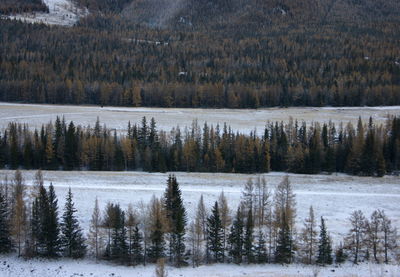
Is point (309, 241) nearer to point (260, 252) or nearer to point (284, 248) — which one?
point (284, 248)

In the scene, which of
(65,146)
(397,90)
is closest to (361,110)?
(397,90)

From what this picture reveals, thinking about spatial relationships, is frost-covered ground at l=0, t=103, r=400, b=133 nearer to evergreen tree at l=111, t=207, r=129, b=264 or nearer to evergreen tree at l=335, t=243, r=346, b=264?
evergreen tree at l=335, t=243, r=346, b=264

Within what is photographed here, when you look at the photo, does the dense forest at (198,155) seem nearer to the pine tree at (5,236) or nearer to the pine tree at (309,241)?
the pine tree at (5,236)

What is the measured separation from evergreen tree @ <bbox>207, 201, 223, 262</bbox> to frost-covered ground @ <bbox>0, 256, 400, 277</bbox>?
1509mm

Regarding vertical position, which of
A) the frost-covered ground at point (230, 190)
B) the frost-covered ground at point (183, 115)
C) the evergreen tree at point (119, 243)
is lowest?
the evergreen tree at point (119, 243)

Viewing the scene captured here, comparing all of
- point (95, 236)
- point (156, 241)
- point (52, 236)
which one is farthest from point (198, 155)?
point (52, 236)

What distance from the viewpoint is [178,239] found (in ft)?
131

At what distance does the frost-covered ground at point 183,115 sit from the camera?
100919mm

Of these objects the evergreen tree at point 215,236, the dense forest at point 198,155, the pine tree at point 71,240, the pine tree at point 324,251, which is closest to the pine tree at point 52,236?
the pine tree at point 71,240

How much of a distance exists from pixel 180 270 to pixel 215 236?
4487 millimetres

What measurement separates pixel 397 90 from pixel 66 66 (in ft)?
378

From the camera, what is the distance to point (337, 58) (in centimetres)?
18812

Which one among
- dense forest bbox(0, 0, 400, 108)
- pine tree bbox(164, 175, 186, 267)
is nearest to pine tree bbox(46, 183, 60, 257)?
pine tree bbox(164, 175, 186, 267)

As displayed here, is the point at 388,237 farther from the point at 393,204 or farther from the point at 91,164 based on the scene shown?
the point at 91,164
